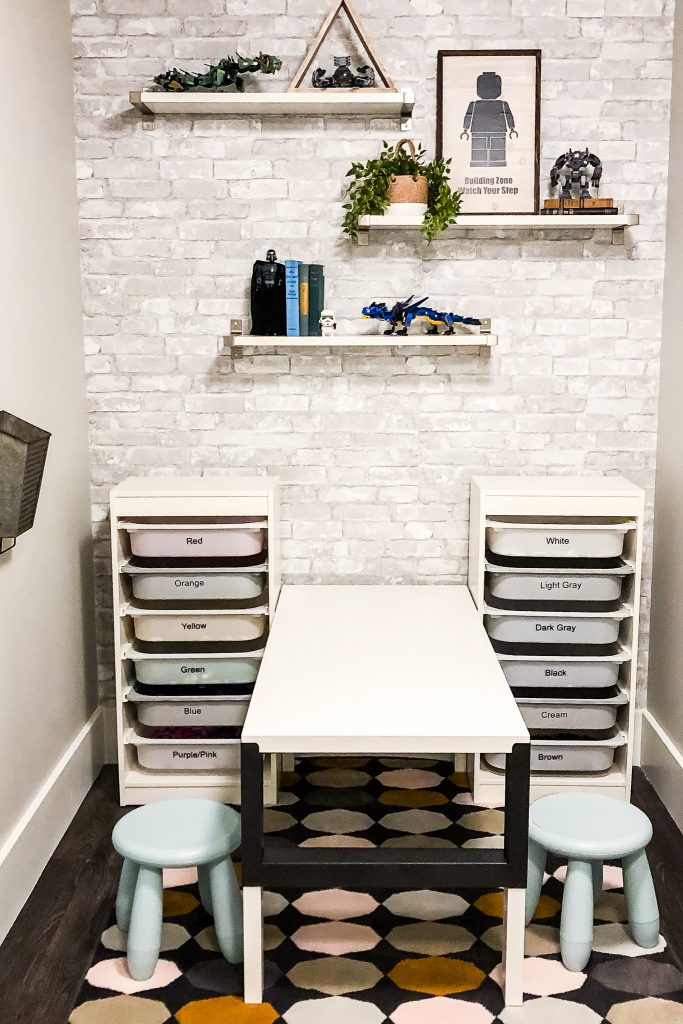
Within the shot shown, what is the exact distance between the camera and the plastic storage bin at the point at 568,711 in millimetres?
3078

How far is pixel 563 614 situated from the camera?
3049 mm

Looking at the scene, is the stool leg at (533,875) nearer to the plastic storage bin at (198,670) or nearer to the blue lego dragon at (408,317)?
the plastic storage bin at (198,670)

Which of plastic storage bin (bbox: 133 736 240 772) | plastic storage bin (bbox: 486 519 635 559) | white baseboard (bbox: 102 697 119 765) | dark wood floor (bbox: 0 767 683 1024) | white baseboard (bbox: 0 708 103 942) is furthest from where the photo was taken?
white baseboard (bbox: 102 697 119 765)

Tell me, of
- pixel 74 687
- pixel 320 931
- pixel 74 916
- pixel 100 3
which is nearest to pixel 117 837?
pixel 74 916

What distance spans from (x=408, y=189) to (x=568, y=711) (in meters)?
1.64

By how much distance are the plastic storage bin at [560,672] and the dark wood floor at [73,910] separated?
0.44m

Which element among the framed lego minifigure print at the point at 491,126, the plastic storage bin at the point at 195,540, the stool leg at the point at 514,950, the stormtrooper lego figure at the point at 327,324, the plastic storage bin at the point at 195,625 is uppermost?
the framed lego minifigure print at the point at 491,126

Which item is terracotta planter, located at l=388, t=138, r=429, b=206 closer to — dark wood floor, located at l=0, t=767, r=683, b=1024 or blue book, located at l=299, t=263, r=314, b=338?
blue book, located at l=299, t=263, r=314, b=338

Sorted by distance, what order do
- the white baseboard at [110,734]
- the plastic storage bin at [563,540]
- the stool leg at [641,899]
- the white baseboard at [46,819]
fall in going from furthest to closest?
the white baseboard at [110,734], the plastic storage bin at [563,540], the white baseboard at [46,819], the stool leg at [641,899]

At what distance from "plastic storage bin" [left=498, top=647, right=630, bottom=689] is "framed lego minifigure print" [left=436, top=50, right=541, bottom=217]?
140 centimetres

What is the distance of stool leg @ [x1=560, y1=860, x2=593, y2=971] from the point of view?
2.31 metres

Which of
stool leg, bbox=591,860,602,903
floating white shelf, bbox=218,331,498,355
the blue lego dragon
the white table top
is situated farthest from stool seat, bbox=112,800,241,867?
the blue lego dragon

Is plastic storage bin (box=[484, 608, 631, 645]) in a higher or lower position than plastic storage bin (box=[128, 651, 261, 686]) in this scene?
higher

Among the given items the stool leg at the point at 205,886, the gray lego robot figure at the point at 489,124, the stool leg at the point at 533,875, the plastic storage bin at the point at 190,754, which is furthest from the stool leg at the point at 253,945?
the gray lego robot figure at the point at 489,124
